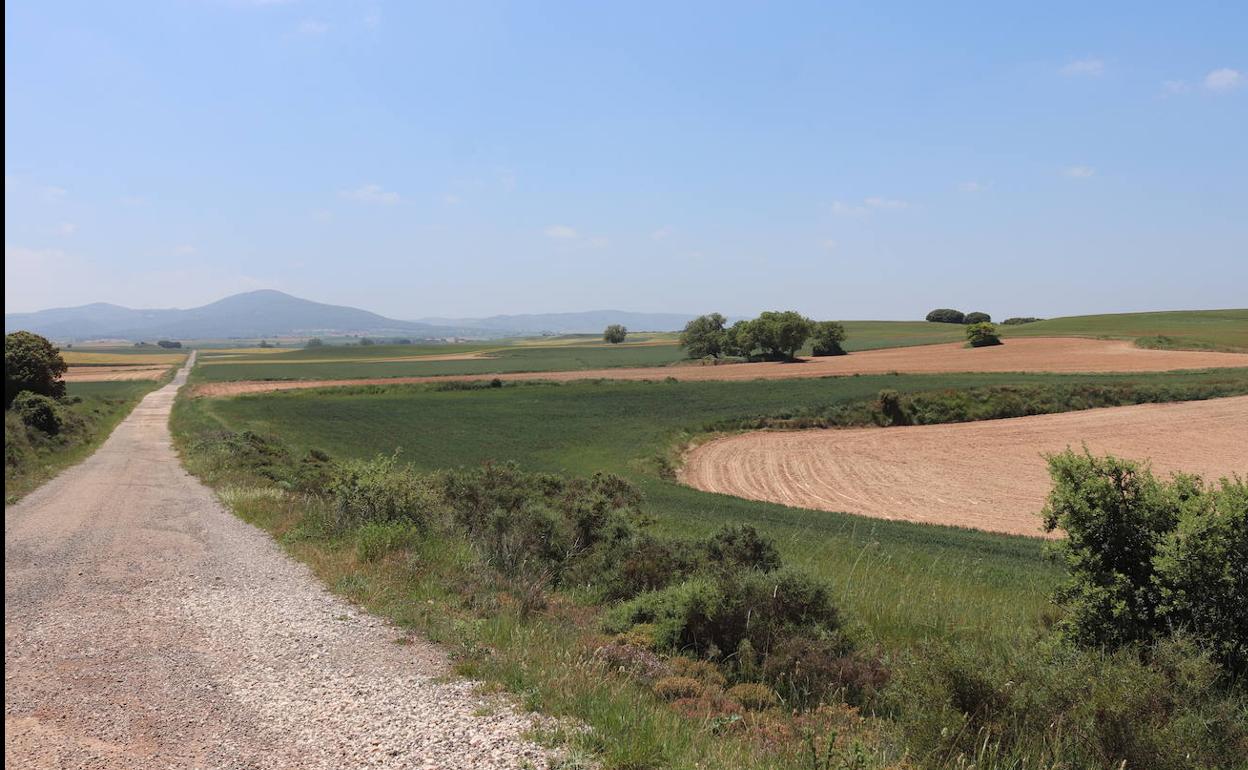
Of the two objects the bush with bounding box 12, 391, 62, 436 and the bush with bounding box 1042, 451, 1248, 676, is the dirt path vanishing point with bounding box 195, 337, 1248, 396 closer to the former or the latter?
the bush with bounding box 12, 391, 62, 436

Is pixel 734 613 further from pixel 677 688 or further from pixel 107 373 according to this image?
pixel 107 373

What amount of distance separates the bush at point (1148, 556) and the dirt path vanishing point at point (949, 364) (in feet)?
220

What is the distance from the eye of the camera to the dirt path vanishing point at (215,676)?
5887 millimetres

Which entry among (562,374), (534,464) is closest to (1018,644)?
(534,464)

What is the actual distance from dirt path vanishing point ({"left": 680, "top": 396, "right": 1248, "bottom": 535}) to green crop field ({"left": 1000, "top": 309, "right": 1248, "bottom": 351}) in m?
45.7

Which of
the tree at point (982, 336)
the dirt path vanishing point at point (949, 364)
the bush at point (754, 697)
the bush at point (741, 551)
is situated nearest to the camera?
the bush at point (754, 697)

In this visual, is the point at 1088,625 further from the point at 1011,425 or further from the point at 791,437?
the point at 1011,425

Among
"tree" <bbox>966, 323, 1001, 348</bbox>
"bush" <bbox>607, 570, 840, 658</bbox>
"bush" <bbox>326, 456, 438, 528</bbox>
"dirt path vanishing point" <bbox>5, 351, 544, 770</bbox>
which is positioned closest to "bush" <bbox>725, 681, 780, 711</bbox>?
"bush" <bbox>607, 570, 840, 658</bbox>

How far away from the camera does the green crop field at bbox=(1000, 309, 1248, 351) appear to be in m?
85.7

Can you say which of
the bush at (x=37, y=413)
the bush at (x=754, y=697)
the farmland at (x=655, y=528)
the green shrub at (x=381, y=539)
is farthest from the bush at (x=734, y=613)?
the bush at (x=37, y=413)

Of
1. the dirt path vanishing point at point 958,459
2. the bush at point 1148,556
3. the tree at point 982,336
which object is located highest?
the tree at point 982,336

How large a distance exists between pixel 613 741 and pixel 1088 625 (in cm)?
641

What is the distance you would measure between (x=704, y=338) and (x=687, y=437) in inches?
2958

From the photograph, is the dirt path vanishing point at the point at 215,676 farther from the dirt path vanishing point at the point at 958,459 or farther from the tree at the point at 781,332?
the tree at the point at 781,332
